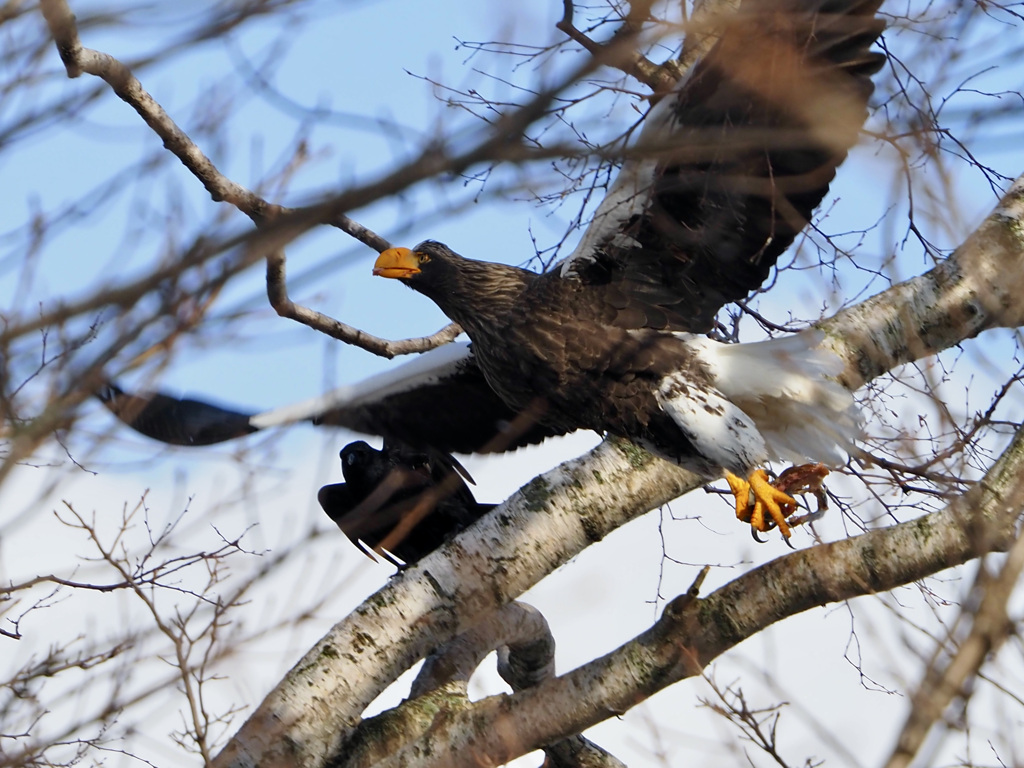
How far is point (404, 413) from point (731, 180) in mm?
1974

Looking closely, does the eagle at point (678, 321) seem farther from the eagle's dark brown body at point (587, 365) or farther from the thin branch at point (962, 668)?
the thin branch at point (962, 668)

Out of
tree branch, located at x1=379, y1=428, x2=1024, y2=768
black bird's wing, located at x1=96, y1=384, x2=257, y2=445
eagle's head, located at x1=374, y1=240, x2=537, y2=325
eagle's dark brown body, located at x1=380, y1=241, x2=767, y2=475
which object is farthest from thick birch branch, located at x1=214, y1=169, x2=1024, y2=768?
black bird's wing, located at x1=96, y1=384, x2=257, y2=445

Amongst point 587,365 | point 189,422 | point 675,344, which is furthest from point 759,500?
point 189,422

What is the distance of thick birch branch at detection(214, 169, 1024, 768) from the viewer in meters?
3.20

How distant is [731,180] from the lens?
2.89 metres

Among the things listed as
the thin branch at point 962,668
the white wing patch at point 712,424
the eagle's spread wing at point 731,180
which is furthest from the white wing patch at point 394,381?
the thin branch at point 962,668

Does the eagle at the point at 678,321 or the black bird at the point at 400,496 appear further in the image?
the black bird at the point at 400,496

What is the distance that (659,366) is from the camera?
3.66 metres

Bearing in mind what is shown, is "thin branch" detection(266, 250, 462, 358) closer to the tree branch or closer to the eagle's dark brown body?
the eagle's dark brown body

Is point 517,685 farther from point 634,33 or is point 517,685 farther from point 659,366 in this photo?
point 634,33

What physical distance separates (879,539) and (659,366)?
106cm

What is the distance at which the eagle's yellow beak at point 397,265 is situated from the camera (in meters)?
4.12

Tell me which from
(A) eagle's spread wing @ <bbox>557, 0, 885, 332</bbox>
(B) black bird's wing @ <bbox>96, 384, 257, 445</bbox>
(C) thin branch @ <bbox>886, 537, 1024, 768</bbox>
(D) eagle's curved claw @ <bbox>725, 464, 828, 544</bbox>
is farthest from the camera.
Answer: (B) black bird's wing @ <bbox>96, 384, 257, 445</bbox>

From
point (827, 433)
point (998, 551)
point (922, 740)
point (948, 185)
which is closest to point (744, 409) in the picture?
point (827, 433)
